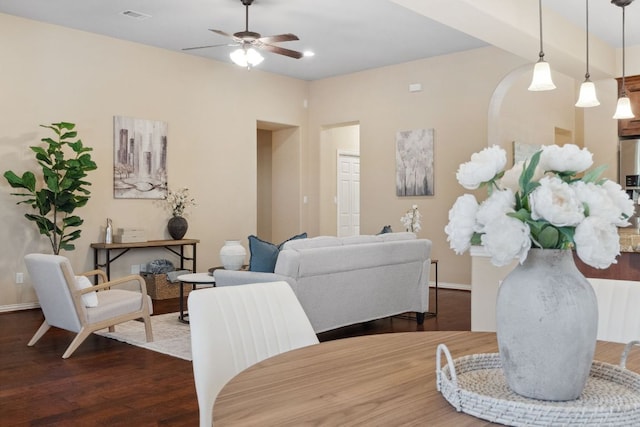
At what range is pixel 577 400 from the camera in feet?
3.60

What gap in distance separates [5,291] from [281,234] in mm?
4353

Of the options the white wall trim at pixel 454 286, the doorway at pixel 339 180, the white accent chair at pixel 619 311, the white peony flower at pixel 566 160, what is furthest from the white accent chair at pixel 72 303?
the doorway at pixel 339 180

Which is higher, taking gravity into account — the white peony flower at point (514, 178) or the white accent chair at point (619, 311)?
the white peony flower at point (514, 178)

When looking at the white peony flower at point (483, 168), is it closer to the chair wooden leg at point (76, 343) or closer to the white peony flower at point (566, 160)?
the white peony flower at point (566, 160)

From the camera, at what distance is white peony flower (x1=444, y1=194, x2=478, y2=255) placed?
111 cm

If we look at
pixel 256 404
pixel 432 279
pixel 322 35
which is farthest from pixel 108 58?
pixel 256 404

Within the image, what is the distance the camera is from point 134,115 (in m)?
7.16

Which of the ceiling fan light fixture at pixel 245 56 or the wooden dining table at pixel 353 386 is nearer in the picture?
the wooden dining table at pixel 353 386

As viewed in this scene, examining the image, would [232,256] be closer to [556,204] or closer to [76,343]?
[76,343]

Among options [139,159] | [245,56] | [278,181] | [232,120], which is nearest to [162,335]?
[245,56]

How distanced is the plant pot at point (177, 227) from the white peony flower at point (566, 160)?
21.7 ft

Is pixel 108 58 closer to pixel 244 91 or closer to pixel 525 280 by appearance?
pixel 244 91

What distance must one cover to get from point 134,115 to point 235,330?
19.9 ft

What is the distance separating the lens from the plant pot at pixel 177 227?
7.34 metres
